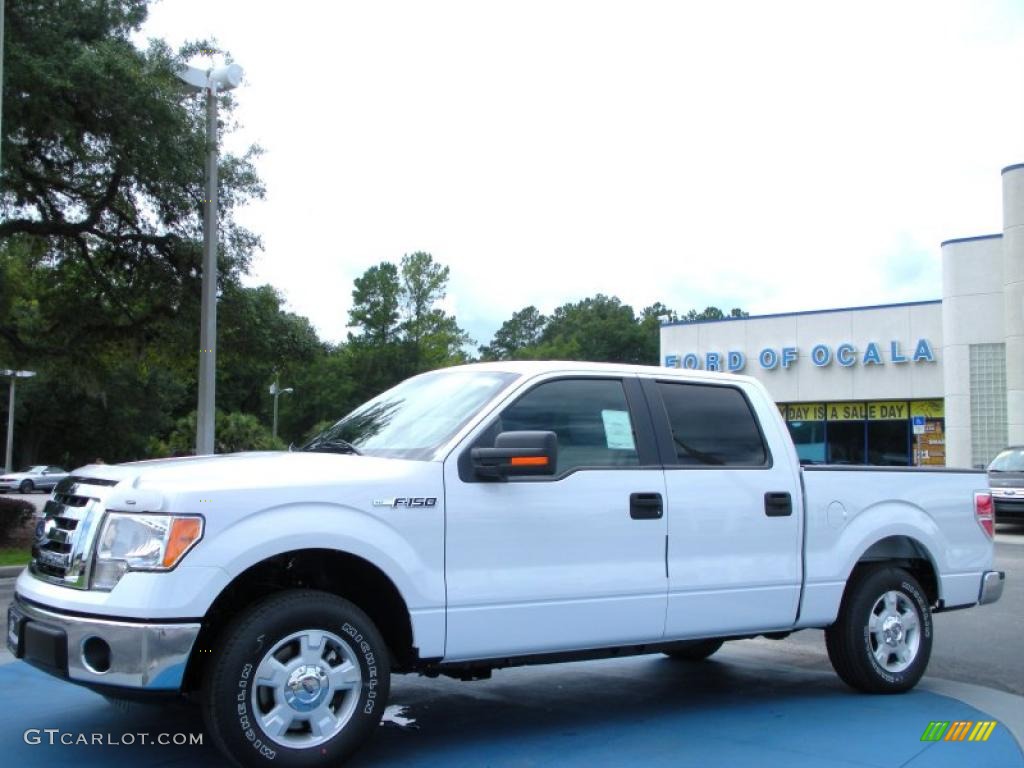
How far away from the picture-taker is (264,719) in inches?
181

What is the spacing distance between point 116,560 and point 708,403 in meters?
3.48

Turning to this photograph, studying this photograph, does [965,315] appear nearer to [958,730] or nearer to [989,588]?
[989,588]

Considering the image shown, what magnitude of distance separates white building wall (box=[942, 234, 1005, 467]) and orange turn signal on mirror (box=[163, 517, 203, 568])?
29.4 meters

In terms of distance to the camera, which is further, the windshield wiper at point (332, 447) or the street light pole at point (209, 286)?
the street light pole at point (209, 286)

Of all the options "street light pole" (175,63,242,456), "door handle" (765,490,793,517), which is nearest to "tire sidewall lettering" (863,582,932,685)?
"door handle" (765,490,793,517)

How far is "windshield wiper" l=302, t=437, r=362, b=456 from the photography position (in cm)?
573

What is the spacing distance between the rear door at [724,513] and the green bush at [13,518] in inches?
573

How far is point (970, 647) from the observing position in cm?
883

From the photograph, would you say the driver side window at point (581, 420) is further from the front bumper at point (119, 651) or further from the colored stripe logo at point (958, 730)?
the colored stripe logo at point (958, 730)

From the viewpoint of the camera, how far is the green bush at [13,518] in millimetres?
17516

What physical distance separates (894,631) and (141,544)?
467 cm

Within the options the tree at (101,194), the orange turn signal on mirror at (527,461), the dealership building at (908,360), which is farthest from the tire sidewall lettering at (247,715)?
the dealership building at (908,360)

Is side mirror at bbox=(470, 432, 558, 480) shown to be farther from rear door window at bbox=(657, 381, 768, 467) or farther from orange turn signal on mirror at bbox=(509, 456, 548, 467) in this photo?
rear door window at bbox=(657, 381, 768, 467)

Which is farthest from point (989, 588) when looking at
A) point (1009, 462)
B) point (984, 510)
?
point (1009, 462)
